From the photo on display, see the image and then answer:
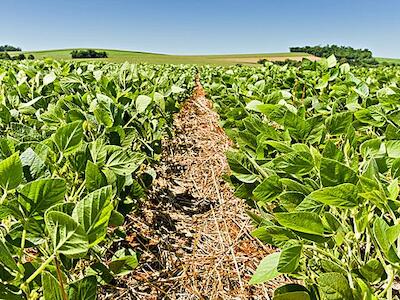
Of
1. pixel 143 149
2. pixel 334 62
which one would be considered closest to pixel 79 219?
pixel 143 149

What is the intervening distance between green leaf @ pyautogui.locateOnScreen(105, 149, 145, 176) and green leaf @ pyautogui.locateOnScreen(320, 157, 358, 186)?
0.52m

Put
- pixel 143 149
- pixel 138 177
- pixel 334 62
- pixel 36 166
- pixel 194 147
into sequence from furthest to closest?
pixel 194 147 → pixel 334 62 → pixel 143 149 → pixel 138 177 → pixel 36 166

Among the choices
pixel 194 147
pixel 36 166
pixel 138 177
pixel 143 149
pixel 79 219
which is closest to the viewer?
pixel 79 219

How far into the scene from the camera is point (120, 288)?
1.69 m

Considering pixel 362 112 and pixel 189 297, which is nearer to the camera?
pixel 362 112

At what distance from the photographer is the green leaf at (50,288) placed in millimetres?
674

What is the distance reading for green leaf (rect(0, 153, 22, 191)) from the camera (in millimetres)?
713

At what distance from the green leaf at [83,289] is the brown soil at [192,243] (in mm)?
877

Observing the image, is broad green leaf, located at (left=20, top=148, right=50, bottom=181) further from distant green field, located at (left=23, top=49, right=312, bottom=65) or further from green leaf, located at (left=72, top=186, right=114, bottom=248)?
distant green field, located at (left=23, top=49, right=312, bottom=65)

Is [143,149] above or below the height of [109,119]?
below

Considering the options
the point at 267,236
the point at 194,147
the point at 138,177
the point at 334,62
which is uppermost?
the point at 334,62

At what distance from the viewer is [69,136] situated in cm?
103

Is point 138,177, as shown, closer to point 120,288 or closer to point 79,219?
point 120,288

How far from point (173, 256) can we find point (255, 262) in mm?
403
